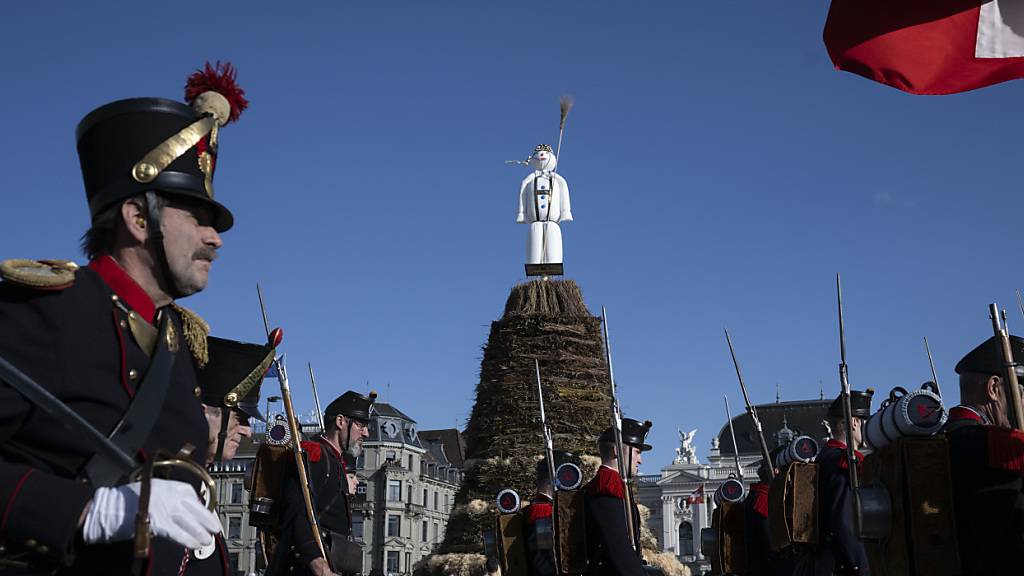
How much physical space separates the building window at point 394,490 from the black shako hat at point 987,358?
77.0 metres

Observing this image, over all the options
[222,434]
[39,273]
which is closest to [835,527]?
[222,434]

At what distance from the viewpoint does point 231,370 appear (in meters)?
5.07

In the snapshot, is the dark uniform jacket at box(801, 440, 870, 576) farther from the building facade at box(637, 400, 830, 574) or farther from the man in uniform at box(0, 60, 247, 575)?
the building facade at box(637, 400, 830, 574)

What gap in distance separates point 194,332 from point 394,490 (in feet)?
260

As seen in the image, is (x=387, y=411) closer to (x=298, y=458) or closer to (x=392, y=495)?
(x=392, y=495)

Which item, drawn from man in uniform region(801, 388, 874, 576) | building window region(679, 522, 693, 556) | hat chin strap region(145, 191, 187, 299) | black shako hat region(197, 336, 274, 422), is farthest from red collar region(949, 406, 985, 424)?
building window region(679, 522, 693, 556)

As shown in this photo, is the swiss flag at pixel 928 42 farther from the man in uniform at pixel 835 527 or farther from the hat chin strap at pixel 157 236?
the hat chin strap at pixel 157 236

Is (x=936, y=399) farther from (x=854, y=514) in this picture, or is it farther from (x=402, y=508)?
(x=402, y=508)

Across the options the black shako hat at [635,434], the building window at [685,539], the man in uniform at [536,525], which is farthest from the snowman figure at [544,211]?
the building window at [685,539]

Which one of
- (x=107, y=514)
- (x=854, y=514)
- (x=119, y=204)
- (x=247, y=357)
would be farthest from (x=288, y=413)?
(x=107, y=514)

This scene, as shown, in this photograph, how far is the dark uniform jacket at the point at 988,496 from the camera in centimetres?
500

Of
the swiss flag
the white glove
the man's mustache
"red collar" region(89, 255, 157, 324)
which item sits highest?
the swiss flag

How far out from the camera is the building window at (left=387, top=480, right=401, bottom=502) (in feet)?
264

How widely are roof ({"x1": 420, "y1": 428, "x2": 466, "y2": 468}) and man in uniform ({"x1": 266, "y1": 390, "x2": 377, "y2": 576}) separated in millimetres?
80821
